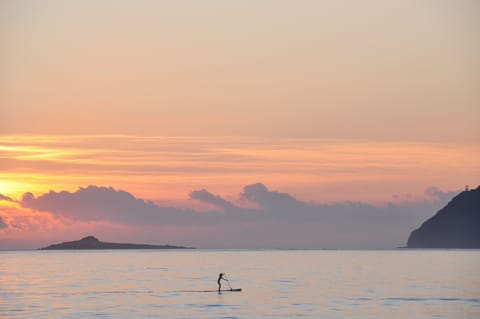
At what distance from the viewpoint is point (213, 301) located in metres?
104

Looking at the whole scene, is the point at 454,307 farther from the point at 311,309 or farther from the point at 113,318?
the point at 113,318

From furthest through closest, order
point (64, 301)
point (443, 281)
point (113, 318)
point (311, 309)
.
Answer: point (443, 281) → point (64, 301) → point (311, 309) → point (113, 318)

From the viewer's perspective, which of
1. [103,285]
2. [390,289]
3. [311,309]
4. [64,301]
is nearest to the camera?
[311,309]

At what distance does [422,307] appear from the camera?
315 feet

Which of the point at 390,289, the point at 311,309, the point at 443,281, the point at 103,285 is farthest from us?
the point at 443,281

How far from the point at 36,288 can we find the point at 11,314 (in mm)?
41803

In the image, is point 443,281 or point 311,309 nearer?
point 311,309

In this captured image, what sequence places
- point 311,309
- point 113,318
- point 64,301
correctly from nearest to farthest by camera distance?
1. point 113,318
2. point 311,309
3. point 64,301

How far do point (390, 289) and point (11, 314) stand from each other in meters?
56.2

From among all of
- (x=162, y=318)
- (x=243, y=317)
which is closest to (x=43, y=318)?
(x=162, y=318)

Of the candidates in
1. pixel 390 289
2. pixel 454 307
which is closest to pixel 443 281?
pixel 390 289

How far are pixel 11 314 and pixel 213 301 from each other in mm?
24853

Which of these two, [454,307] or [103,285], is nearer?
[454,307]

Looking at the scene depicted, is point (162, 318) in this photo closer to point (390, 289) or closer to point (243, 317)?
point (243, 317)
